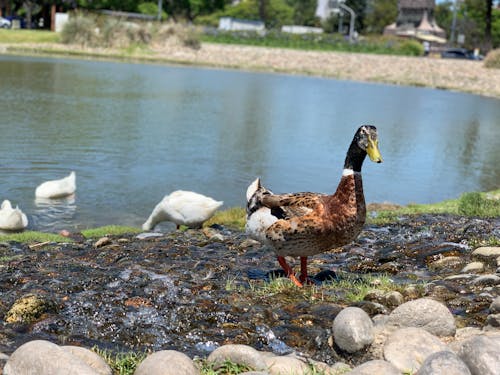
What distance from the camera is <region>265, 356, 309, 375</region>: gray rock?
5629mm

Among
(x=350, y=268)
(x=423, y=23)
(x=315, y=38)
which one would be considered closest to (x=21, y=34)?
(x=315, y=38)

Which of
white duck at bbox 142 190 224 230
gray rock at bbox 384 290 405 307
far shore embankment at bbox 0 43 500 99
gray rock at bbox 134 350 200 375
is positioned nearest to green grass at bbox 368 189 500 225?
white duck at bbox 142 190 224 230

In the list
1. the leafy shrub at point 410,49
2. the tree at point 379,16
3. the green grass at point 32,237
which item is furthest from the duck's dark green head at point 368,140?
the tree at point 379,16

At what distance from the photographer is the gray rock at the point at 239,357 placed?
5.70 m

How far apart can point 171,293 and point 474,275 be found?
11.6 feet

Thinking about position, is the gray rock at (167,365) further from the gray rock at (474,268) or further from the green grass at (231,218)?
the green grass at (231,218)

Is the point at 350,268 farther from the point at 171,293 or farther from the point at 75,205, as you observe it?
the point at 75,205

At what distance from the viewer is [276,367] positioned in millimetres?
5699

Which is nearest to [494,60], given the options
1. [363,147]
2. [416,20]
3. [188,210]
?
[188,210]

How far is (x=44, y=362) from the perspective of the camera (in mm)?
5281

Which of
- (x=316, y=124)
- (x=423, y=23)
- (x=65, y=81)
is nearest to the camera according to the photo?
(x=316, y=124)

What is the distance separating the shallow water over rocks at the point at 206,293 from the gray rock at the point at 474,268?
0.09 meters

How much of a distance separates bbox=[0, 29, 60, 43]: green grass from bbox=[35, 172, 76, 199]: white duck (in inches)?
2988

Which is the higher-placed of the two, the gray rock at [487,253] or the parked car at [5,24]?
the parked car at [5,24]
